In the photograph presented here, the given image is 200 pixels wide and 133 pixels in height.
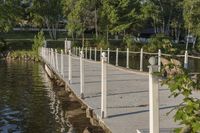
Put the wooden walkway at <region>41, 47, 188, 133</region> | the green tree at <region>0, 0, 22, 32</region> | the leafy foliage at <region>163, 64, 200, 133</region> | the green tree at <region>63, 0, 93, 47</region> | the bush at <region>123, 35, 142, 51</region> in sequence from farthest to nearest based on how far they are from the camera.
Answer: the green tree at <region>0, 0, 22, 32</region>, the green tree at <region>63, 0, 93, 47</region>, the bush at <region>123, 35, 142, 51</region>, the wooden walkway at <region>41, 47, 188, 133</region>, the leafy foliage at <region>163, 64, 200, 133</region>

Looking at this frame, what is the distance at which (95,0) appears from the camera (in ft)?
269

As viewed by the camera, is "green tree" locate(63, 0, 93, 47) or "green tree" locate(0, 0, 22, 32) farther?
"green tree" locate(0, 0, 22, 32)

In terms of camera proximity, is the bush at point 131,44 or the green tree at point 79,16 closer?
the bush at point 131,44

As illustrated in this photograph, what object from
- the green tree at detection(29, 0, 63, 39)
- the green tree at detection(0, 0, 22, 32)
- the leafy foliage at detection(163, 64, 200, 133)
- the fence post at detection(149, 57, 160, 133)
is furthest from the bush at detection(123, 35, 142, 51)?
the leafy foliage at detection(163, 64, 200, 133)

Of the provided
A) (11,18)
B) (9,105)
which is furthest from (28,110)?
(11,18)

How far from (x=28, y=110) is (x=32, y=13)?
2944 inches

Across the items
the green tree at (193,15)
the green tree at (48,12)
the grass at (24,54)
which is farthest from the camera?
the green tree at (48,12)

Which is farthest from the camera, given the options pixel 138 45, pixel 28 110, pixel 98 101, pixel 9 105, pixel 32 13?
pixel 32 13

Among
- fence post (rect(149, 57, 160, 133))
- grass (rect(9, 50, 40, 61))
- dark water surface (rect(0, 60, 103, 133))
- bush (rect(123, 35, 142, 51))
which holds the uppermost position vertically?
fence post (rect(149, 57, 160, 133))

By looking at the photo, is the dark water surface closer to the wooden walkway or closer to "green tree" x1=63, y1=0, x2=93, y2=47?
the wooden walkway

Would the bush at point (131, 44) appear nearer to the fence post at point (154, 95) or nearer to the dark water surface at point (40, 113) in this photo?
the dark water surface at point (40, 113)

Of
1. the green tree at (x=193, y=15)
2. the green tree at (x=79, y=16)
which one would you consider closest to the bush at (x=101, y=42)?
the green tree at (x=79, y=16)

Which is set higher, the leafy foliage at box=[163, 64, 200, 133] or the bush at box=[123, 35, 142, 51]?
the leafy foliage at box=[163, 64, 200, 133]

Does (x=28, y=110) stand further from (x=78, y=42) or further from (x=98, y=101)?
(x=78, y=42)
